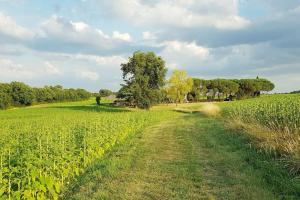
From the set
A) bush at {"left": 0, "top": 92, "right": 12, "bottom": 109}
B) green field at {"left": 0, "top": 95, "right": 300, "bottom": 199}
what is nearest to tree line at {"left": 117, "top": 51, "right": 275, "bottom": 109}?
bush at {"left": 0, "top": 92, "right": 12, "bottom": 109}

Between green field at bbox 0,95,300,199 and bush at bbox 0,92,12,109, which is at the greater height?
bush at bbox 0,92,12,109

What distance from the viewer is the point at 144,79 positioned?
198ft

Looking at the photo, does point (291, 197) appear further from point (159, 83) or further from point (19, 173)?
point (159, 83)

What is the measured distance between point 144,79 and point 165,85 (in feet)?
20.9

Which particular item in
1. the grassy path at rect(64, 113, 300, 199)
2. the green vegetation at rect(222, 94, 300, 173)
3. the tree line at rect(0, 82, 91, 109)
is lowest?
the grassy path at rect(64, 113, 300, 199)

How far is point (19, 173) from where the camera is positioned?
8.50 m

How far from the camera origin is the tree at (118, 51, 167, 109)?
60.6m

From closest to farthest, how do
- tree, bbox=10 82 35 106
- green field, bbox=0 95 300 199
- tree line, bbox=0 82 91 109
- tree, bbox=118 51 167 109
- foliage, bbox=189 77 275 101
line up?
green field, bbox=0 95 300 199, tree, bbox=118 51 167 109, tree line, bbox=0 82 91 109, tree, bbox=10 82 35 106, foliage, bbox=189 77 275 101

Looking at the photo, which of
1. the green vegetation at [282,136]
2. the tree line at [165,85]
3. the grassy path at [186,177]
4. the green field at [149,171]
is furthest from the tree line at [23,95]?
the grassy path at [186,177]

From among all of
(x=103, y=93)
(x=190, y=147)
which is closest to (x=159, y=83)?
(x=190, y=147)

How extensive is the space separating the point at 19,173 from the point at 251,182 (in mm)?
6009

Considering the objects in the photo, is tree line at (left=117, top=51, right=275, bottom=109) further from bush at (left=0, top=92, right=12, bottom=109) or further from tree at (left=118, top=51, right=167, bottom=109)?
bush at (left=0, top=92, right=12, bottom=109)

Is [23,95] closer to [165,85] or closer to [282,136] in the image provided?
[165,85]

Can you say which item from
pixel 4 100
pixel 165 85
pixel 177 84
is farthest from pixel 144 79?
pixel 4 100
